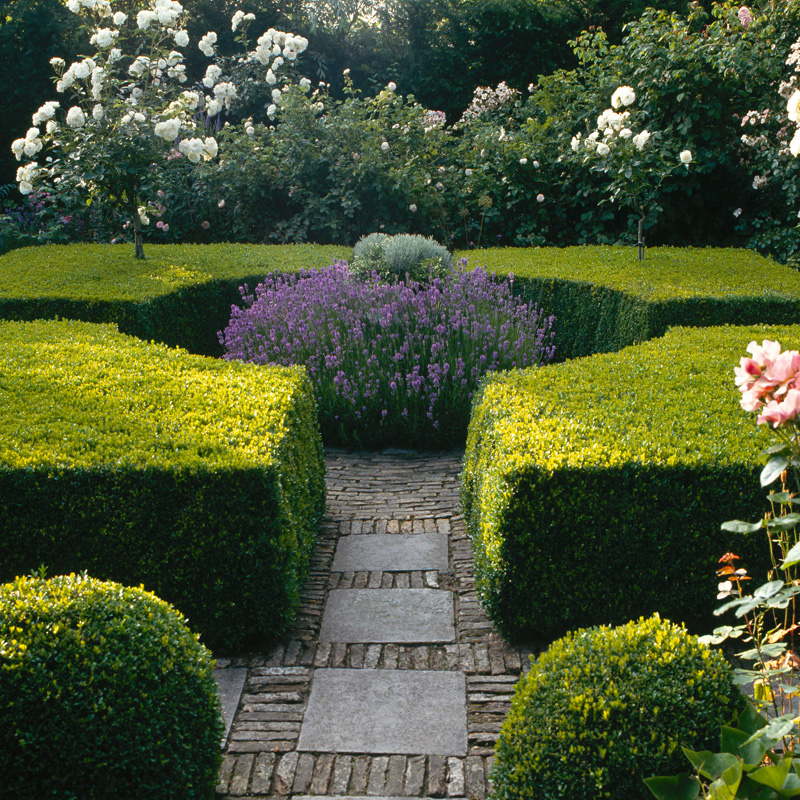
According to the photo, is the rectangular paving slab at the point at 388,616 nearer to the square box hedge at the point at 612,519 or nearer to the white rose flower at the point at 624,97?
the square box hedge at the point at 612,519

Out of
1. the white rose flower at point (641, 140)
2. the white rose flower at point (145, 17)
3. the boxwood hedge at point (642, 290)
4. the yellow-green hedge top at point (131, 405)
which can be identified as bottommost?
the yellow-green hedge top at point (131, 405)

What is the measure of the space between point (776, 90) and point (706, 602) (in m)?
→ 9.31

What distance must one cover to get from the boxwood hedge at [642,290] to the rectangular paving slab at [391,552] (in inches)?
128

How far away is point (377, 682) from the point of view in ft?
10.3

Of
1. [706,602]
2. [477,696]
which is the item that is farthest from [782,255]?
[477,696]

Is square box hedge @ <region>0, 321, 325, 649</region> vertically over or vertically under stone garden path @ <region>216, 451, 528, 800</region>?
over

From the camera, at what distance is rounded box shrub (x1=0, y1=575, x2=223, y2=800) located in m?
2.10

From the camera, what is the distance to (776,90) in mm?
10258

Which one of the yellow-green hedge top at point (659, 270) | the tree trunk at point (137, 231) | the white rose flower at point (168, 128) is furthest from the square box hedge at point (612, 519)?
the tree trunk at point (137, 231)

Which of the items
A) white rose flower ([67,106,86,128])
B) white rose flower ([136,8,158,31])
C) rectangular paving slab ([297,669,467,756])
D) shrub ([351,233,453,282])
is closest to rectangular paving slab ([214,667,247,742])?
rectangular paving slab ([297,669,467,756])

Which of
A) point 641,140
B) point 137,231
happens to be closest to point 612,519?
point 641,140

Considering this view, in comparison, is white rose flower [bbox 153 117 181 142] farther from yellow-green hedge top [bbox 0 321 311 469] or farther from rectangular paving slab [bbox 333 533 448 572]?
rectangular paving slab [bbox 333 533 448 572]

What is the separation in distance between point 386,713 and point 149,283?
5.39 m

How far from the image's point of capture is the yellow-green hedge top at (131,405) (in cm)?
334
